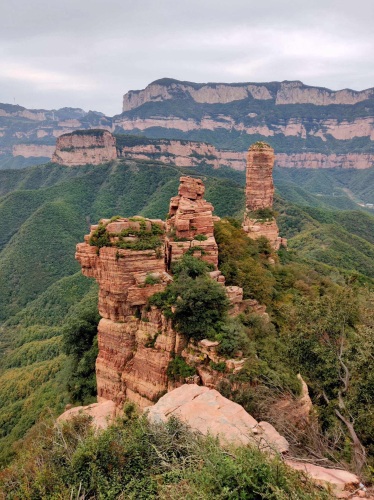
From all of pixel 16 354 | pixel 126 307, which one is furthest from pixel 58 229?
pixel 126 307

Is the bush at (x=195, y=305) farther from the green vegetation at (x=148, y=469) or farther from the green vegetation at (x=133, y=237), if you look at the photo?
the green vegetation at (x=148, y=469)

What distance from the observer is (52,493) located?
1025 cm

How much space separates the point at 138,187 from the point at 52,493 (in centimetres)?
14103

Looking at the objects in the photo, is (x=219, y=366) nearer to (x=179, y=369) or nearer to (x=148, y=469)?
(x=179, y=369)

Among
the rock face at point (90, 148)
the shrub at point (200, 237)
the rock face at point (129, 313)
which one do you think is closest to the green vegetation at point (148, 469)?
the rock face at point (129, 313)

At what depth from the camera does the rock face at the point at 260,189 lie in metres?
46.1

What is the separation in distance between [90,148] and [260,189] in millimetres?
147035

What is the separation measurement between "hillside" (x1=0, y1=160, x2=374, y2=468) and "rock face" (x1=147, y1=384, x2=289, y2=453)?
1048cm

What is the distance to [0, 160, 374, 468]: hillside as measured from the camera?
38.9 metres

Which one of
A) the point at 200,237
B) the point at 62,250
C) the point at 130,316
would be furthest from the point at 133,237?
the point at 62,250

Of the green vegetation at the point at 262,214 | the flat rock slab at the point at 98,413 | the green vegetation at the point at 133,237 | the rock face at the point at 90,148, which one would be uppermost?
the rock face at the point at 90,148

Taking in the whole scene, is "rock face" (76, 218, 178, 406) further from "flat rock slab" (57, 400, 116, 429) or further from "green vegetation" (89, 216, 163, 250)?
"flat rock slab" (57, 400, 116, 429)

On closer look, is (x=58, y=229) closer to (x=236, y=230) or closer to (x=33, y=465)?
(x=236, y=230)

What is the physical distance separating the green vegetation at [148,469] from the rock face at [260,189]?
3597 cm
